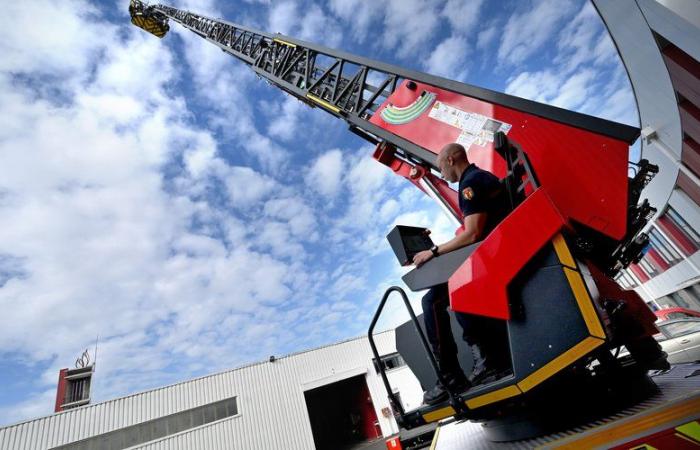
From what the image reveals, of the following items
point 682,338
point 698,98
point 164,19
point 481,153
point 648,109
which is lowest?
point 682,338

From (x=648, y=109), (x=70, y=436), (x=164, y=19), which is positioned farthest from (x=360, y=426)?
(x=164, y=19)

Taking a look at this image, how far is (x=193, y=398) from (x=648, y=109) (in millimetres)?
22465

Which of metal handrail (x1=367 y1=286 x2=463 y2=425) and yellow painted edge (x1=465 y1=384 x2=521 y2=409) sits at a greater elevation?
metal handrail (x1=367 y1=286 x2=463 y2=425)

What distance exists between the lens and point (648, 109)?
11945 mm

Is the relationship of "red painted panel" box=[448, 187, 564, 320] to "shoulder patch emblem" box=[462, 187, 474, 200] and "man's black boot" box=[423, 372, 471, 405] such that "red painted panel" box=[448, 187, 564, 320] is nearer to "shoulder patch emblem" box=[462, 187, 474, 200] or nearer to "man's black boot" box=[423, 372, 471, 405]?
"shoulder patch emblem" box=[462, 187, 474, 200]

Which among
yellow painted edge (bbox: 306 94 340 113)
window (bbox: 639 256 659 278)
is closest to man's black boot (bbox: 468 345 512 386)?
yellow painted edge (bbox: 306 94 340 113)

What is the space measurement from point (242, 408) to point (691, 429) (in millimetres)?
18126

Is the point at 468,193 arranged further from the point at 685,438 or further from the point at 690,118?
the point at 690,118

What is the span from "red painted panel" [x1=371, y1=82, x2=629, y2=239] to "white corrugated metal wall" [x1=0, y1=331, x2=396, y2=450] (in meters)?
17.4

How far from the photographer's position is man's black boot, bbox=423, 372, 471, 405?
2.32m

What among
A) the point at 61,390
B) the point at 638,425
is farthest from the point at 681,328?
the point at 61,390

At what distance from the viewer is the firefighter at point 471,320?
236 cm

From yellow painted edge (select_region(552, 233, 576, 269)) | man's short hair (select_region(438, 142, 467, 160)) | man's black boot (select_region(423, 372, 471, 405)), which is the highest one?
Result: man's short hair (select_region(438, 142, 467, 160))

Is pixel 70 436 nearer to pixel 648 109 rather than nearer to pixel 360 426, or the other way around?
pixel 360 426
